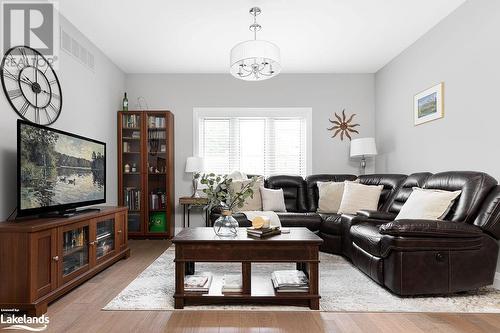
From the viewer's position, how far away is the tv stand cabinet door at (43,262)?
2.33m

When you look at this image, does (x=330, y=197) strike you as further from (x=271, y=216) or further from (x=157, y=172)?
(x=157, y=172)

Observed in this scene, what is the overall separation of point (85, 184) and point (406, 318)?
3.16m

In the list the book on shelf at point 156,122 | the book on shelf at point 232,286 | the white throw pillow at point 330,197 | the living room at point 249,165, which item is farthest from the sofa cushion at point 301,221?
the book on shelf at point 156,122

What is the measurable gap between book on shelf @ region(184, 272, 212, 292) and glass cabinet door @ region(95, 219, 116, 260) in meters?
1.23

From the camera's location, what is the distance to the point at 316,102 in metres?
5.73

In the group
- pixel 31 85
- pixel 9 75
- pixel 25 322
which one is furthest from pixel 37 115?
pixel 25 322

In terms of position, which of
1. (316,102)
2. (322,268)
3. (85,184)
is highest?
(316,102)

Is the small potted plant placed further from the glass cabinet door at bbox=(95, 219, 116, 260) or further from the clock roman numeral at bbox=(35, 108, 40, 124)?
the clock roman numeral at bbox=(35, 108, 40, 124)

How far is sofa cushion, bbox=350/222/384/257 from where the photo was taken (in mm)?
2832

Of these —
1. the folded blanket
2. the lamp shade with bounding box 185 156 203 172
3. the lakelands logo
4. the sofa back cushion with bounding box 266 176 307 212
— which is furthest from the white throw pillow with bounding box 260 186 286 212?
the lakelands logo

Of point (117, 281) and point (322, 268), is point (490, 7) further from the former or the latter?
point (117, 281)

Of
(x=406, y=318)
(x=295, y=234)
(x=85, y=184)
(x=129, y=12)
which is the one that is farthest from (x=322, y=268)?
(x=129, y=12)

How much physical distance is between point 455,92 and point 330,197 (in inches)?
79.2

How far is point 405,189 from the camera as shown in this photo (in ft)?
12.8
